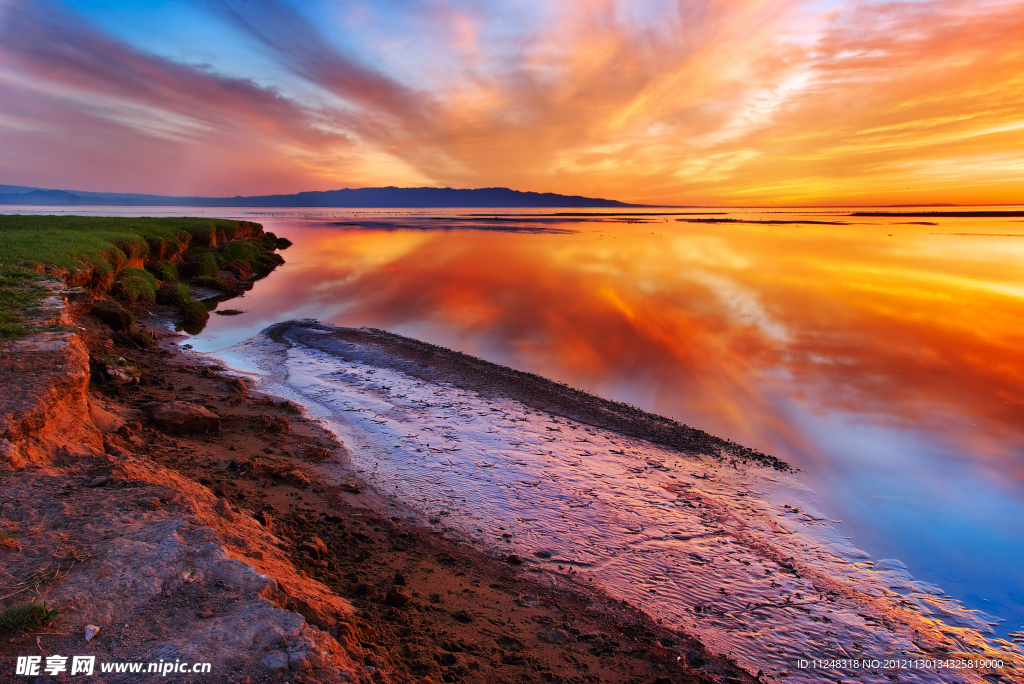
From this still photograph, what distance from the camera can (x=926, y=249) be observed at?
4538 centimetres

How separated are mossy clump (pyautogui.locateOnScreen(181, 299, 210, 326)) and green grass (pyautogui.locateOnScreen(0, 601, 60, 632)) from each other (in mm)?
16682

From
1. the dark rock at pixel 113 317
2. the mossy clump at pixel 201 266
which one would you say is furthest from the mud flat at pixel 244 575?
the mossy clump at pixel 201 266

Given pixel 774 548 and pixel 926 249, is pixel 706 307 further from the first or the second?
pixel 926 249

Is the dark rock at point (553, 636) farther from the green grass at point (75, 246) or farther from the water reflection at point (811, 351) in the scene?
the green grass at point (75, 246)

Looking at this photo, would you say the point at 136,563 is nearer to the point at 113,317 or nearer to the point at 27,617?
the point at 27,617

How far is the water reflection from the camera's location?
7953mm

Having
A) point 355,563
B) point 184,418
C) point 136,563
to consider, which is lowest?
point 355,563

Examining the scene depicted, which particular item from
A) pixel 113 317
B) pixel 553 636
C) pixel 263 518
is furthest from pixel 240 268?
pixel 553 636

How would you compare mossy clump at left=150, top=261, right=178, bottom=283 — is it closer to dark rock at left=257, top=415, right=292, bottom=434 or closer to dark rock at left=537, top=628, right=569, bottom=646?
dark rock at left=257, top=415, right=292, bottom=434

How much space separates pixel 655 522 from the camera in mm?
6930

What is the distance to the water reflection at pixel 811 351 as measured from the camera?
26.1ft

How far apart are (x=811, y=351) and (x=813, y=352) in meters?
0.11

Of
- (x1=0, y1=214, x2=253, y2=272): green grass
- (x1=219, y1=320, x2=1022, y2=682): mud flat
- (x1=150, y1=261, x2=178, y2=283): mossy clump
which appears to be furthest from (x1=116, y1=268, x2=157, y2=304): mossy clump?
(x1=219, y1=320, x2=1022, y2=682): mud flat

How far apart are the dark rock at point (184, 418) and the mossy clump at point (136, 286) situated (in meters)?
11.7
